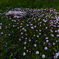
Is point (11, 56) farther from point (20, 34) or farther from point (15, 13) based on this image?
point (15, 13)

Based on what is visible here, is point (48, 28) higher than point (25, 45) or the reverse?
higher

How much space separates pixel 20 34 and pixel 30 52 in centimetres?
110

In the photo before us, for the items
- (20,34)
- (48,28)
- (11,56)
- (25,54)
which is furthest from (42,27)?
(11,56)

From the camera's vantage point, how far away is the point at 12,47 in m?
3.05

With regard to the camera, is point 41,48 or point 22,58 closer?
point 22,58

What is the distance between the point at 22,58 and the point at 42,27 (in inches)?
73.9

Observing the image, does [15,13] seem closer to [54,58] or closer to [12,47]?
[12,47]

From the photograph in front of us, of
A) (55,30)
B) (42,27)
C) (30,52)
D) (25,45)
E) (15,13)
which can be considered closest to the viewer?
(30,52)

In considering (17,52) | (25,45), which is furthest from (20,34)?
(17,52)

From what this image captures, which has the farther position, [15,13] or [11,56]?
[15,13]

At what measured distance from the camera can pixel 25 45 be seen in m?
3.18

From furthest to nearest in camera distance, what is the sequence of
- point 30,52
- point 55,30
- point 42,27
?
point 42,27 < point 55,30 < point 30,52

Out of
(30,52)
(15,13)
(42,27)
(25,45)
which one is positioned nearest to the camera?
(30,52)

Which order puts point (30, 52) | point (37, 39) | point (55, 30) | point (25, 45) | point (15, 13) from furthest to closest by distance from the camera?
point (15, 13) < point (55, 30) < point (37, 39) < point (25, 45) < point (30, 52)
